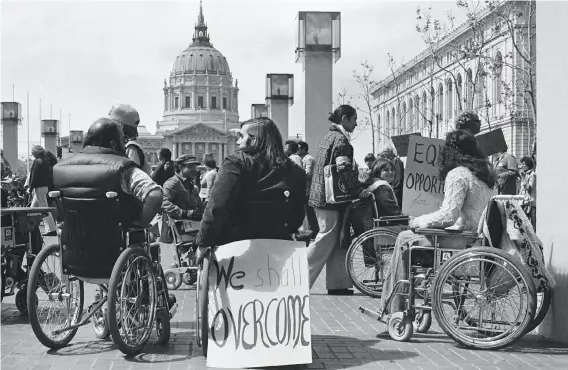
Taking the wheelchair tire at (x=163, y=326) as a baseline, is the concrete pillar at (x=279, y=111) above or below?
above

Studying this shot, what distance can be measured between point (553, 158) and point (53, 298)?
11.7 feet

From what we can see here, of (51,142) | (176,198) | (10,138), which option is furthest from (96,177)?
(51,142)

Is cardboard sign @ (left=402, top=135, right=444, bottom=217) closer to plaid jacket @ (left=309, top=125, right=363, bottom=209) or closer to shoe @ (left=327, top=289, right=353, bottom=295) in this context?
plaid jacket @ (left=309, top=125, right=363, bottom=209)

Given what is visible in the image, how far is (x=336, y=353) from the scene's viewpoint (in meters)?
5.91

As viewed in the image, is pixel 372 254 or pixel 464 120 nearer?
pixel 464 120

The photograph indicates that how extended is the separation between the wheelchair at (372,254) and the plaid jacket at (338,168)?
41 cm

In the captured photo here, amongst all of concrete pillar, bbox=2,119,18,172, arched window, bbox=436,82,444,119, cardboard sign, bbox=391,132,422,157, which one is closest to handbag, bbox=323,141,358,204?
cardboard sign, bbox=391,132,422,157

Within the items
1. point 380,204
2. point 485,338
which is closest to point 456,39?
point 380,204

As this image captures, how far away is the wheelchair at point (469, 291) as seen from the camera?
5828mm

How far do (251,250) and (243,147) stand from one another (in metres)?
0.64

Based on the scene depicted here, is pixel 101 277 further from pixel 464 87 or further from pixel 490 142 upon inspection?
pixel 464 87

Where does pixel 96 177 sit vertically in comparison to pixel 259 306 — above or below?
above

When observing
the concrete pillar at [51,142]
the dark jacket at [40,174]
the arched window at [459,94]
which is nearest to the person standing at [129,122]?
the dark jacket at [40,174]

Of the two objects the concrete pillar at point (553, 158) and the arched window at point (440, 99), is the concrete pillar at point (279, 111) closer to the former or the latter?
the concrete pillar at point (553, 158)
